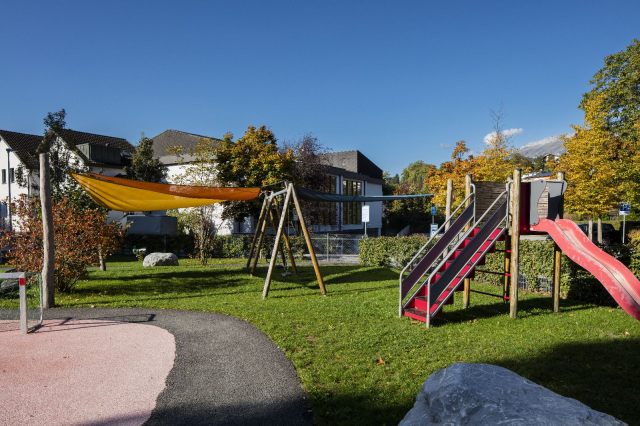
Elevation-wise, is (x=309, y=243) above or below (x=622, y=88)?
below

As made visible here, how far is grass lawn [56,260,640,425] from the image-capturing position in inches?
173

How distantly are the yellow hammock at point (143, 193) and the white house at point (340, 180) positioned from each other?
53.7 ft

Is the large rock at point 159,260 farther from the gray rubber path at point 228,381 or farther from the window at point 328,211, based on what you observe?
the window at point 328,211

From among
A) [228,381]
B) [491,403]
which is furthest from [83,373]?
[491,403]

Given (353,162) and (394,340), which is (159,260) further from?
(353,162)

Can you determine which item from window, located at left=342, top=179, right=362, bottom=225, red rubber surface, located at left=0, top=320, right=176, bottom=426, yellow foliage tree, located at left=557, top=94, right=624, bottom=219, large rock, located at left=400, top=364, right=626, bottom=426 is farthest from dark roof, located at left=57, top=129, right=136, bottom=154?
large rock, located at left=400, top=364, right=626, bottom=426


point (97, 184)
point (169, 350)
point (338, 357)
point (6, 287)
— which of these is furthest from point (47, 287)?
point (338, 357)

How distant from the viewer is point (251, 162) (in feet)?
75.6

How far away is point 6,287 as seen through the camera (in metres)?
9.96

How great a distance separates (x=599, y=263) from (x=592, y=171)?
17.1 metres

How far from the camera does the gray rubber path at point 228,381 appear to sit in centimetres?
395

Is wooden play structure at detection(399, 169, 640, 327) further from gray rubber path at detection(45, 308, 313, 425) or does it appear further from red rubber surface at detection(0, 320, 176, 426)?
red rubber surface at detection(0, 320, 176, 426)

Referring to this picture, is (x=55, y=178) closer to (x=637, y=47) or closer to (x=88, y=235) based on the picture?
(x=88, y=235)

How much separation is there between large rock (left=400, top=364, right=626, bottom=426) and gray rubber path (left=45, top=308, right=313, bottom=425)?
5.07 ft
